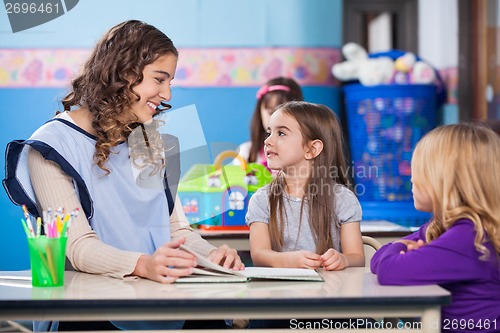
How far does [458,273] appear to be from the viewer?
162 cm

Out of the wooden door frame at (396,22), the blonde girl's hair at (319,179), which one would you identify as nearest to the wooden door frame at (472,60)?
the wooden door frame at (396,22)

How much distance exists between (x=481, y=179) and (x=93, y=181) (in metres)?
0.92

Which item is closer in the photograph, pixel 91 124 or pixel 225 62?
pixel 91 124

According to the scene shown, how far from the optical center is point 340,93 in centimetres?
505

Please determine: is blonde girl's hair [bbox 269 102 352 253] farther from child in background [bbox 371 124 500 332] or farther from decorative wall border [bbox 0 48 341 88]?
decorative wall border [bbox 0 48 341 88]

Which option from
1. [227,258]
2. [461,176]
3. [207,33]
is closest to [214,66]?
[207,33]

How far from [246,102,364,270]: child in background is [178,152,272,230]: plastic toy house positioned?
0.54 metres

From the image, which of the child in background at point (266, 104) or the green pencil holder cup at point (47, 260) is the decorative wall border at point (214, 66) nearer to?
the child in background at point (266, 104)

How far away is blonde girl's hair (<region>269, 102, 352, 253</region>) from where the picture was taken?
226 cm

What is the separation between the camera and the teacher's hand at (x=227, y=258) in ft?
5.92

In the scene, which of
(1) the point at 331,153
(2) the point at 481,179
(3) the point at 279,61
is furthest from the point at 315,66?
(2) the point at 481,179

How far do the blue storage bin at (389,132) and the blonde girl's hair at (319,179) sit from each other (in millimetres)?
2324

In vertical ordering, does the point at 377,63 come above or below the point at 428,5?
below

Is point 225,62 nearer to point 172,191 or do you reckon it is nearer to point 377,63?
point 377,63
